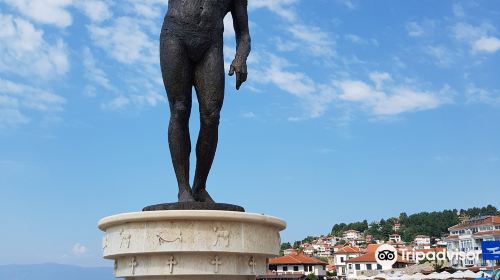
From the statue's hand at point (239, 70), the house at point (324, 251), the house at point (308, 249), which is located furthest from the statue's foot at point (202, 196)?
the house at point (308, 249)

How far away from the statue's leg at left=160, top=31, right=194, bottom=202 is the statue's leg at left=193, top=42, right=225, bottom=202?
15 cm

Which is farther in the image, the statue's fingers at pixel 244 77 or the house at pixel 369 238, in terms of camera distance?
the house at pixel 369 238

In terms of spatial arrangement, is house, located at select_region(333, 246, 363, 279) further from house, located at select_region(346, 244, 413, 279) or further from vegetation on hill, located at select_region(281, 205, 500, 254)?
vegetation on hill, located at select_region(281, 205, 500, 254)

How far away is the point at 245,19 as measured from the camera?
7.25 metres

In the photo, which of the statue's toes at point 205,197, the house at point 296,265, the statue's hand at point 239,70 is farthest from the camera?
the house at point 296,265

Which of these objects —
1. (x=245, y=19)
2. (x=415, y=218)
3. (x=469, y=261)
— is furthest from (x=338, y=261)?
(x=245, y=19)

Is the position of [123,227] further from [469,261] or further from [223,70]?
[469,261]

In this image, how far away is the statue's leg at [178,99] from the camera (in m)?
6.43

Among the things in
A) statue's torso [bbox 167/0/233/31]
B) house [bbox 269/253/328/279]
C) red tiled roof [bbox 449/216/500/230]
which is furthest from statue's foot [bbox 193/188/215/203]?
red tiled roof [bbox 449/216/500/230]

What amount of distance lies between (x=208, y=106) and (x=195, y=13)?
3.56 feet

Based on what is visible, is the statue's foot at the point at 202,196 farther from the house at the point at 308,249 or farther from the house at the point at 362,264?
the house at the point at 308,249

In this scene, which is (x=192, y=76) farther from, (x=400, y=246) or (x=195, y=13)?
(x=400, y=246)

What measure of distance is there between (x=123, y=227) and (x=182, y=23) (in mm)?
2421

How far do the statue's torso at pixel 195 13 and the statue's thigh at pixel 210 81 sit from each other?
0.29 m
